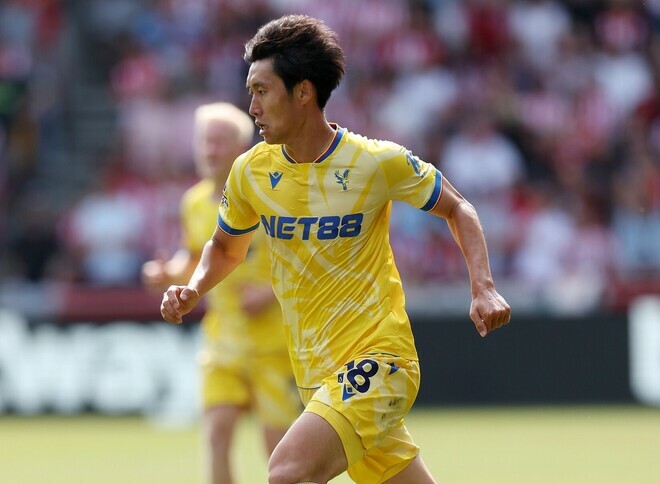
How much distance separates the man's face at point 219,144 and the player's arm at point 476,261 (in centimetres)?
262

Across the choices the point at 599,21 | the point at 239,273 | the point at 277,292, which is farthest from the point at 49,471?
the point at 599,21

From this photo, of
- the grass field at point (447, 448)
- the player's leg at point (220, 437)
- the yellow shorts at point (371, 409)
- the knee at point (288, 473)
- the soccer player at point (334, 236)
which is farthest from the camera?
the grass field at point (447, 448)

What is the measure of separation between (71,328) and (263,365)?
725cm

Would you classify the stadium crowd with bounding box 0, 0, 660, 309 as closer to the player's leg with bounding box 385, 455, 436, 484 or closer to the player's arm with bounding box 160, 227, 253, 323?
the player's arm with bounding box 160, 227, 253, 323

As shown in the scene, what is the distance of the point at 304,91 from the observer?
5.89 m

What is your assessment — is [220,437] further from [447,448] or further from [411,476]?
[447,448]

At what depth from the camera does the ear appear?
588 centimetres

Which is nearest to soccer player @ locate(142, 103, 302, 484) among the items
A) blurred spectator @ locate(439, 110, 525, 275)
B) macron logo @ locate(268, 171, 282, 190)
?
macron logo @ locate(268, 171, 282, 190)

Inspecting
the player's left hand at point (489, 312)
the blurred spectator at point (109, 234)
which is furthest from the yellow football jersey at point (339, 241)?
the blurred spectator at point (109, 234)

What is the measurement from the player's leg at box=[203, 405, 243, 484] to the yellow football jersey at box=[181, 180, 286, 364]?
35 centimetres

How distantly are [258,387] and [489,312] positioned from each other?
3.02m

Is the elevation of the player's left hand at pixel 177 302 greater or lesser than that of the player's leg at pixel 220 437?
greater

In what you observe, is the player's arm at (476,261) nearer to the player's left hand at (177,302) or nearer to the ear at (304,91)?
the ear at (304,91)

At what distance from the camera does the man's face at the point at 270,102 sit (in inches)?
230
